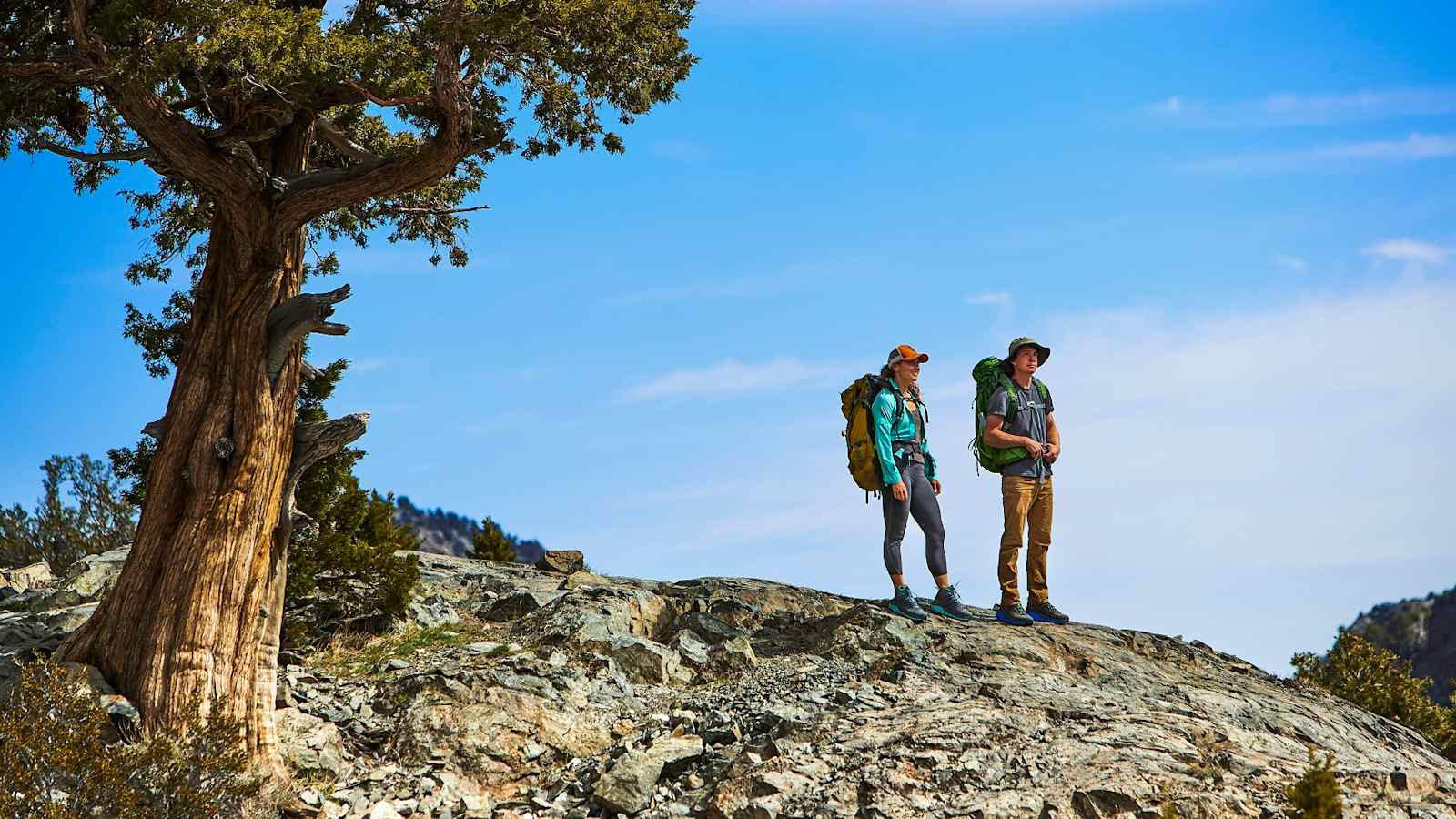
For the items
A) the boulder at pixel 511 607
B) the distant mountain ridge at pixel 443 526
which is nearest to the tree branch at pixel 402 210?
the boulder at pixel 511 607

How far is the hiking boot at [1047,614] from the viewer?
14516 millimetres

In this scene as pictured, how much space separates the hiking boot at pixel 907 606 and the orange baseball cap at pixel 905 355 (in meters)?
2.60

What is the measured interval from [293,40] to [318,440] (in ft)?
12.1

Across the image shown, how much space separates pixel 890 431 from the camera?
13.6m

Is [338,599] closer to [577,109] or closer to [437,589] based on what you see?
[437,589]

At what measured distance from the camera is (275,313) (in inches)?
464

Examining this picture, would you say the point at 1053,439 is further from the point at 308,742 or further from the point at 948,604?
the point at 308,742

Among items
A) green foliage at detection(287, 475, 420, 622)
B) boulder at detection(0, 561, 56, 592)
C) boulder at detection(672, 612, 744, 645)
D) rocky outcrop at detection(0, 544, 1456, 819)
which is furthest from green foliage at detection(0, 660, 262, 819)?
boulder at detection(0, 561, 56, 592)

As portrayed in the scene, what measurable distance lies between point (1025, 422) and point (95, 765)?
979cm

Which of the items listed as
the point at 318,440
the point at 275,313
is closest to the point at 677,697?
the point at 318,440

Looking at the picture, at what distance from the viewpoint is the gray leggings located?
44.5 ft

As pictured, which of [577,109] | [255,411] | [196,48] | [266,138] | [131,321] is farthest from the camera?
[131,321]

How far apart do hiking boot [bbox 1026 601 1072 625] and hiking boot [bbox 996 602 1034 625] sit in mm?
371

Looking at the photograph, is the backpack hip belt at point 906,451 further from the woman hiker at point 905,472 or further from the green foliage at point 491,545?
the green foliage at point 491,545
